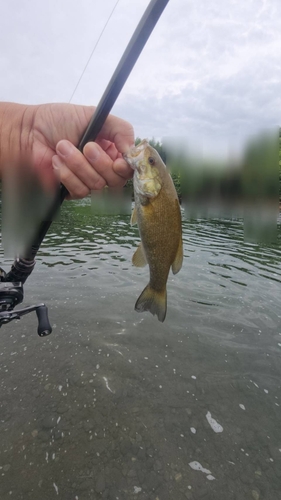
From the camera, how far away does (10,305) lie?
143 inches

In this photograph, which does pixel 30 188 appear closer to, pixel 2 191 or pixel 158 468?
pixel 2 191

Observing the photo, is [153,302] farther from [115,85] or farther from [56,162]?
[115,85]

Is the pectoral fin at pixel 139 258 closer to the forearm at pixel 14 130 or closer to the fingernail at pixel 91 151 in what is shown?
the fingernail at pixel 91 151

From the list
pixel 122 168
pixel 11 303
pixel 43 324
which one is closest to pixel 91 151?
pixel 122 168

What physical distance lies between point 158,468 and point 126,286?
624cm

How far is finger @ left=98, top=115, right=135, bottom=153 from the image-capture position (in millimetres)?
2611

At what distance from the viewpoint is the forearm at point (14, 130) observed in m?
2.73

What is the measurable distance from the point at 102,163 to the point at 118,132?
409mm

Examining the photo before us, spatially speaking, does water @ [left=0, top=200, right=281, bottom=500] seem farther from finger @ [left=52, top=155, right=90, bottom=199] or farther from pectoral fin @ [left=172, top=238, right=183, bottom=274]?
finger @ [left=52, top=155, right=90, bottom=199]

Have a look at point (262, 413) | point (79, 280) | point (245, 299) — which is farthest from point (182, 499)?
point (79, 280)

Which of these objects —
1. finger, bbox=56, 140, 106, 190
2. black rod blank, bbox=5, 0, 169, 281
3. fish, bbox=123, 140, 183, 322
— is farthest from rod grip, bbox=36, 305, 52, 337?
finger, bbox=56, 140, 106, 190

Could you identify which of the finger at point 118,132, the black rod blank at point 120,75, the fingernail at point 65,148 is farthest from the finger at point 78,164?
the finger at point 118,132

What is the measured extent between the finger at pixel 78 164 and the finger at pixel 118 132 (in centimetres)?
38

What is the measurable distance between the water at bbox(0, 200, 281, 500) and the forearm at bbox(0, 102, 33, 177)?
3.57 metres
